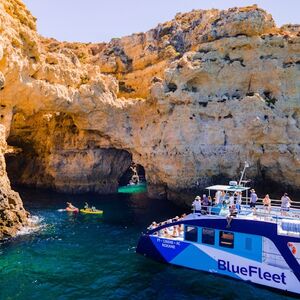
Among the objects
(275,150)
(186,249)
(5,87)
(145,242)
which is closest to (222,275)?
(186,249)

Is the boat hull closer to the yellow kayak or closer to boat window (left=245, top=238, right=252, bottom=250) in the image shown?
boat window (left=245, top=238, right=252, bottom=250)

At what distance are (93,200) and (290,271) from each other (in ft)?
98.6

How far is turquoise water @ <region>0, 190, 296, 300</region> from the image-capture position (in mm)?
19594

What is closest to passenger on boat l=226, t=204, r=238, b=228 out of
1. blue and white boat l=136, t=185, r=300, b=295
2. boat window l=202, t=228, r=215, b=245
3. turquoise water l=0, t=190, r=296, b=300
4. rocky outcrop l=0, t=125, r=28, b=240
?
blue and white boat l=136, t=185, r=300, b=295

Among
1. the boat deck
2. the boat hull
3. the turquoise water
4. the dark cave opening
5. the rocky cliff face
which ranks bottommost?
the turquoise water

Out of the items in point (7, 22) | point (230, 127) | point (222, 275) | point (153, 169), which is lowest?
point (222, 275)

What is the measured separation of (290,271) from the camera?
19.9 meters

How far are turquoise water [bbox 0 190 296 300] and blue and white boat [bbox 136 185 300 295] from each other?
643 mm

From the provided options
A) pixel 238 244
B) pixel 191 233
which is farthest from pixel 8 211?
pixel 238 244

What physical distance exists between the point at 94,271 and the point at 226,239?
26.6 feet

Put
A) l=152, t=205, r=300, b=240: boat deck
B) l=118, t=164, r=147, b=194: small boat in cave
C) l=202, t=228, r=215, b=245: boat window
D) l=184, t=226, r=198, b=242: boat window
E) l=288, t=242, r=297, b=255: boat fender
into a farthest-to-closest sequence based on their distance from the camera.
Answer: l=118, t=164, r=147, b=194: small boat in cave < l=184, t=226, r=198, b=242: boat window < l=202, t=228, r=215, b=245: boat window < l=152, t=205, r=300, b=240: boat deck < l=288, t=242, r=297, b=255: boat fender

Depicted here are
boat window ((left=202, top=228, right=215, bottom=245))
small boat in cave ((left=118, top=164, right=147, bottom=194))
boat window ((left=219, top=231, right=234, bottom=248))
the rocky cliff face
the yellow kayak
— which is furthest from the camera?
small boat in cave ((left=118, top=164, right=147, bottom=194))

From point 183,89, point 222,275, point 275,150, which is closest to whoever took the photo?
point 222,275

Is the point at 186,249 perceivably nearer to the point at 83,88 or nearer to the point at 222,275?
the point at 222,275
